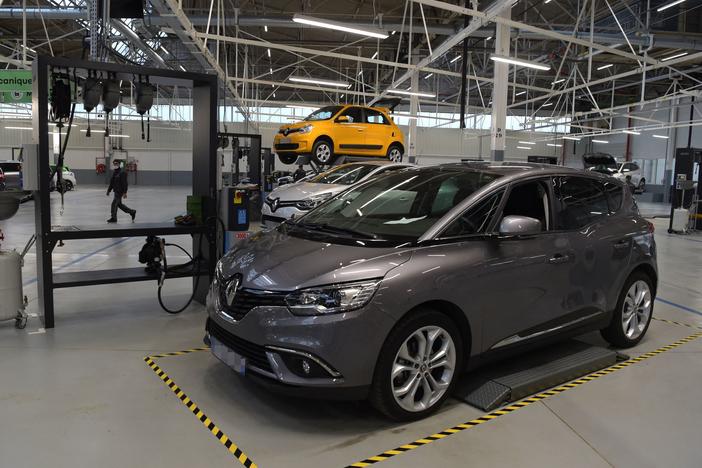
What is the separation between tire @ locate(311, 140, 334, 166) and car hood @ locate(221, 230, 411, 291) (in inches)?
365

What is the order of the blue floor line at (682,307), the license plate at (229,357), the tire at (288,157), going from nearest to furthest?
the license plate at (229,357) < the blue floor line at (682,307) < the tire at (288,157)

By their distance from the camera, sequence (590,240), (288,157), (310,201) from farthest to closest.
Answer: (288,157)
(310,201)
(590,240)

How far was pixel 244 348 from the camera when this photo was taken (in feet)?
9.89

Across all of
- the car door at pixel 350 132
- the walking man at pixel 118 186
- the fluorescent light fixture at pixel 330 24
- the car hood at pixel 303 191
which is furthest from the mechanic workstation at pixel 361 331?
the car door at pixel 350 132

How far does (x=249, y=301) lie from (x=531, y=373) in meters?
2.05

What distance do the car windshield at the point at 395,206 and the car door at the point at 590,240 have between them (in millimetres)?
711

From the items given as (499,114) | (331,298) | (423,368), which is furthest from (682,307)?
(499,114)

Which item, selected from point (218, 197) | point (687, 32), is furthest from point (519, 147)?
point (218, 197)

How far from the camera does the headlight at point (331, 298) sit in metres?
2.77

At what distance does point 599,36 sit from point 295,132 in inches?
349

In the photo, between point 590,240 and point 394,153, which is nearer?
point 590,240

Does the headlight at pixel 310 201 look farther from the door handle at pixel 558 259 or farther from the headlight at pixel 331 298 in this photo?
the headlight at pixel 331 298

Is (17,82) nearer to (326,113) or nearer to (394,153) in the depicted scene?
(326,113)

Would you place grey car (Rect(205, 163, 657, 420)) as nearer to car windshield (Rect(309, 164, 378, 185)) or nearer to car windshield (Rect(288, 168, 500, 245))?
car windshield (Rect(288, 168, 500, 245))
